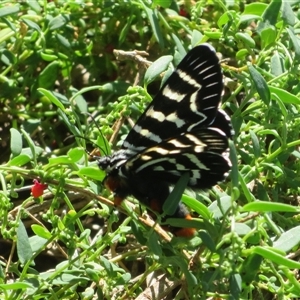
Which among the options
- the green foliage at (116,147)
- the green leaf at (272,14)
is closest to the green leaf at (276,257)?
the green foliage at (116,147)

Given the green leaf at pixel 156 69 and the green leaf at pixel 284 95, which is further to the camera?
the green leaf at pixel 156 69

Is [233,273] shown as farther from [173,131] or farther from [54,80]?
[54,80]

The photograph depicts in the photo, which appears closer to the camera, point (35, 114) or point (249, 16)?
point (249, 16)

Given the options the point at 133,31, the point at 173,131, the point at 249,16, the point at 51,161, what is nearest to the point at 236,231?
the point at 173,131

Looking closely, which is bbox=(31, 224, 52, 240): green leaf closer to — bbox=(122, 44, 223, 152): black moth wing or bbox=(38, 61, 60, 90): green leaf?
bbox=(122, 44, 223, 152): black moth wing

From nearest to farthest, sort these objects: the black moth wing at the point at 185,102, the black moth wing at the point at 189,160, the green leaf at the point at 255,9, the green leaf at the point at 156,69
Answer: the black moth wing at the point at 189,160
the black moth wing at the point at 185,102
the green leaf at the point at 156,69
the green leaf at the point at 255,9

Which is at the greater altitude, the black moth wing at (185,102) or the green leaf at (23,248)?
the black moth wing at (185,102)

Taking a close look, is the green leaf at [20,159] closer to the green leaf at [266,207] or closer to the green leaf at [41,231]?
the green leaf at [41,231]
